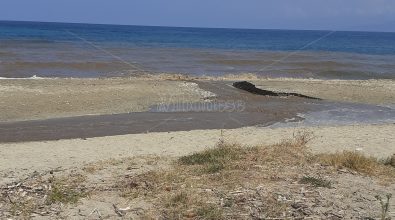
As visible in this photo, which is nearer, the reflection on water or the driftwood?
the driftwood

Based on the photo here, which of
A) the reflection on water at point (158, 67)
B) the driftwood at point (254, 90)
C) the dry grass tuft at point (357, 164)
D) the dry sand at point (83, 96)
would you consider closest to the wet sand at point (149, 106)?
the dry sand at point (83, 96)

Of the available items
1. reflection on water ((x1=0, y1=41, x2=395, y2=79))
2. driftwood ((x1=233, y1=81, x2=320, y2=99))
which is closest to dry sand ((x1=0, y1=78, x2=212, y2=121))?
driftwood ((x1=233, y1=81, x2=320, y2=99))

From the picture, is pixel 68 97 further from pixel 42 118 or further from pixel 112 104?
pixel 42 118

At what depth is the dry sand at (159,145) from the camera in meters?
9.30

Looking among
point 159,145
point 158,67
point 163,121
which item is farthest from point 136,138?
point 158,67

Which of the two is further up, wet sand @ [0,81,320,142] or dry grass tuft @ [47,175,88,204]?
dry grass tuft @ [47,175,88,204]

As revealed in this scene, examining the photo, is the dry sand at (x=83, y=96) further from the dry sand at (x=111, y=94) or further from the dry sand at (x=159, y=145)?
the dry sand at (x=159, y=145)

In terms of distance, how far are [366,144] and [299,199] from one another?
5.33m

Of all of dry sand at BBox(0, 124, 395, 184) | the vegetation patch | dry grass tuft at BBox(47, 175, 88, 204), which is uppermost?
the vegetation patch

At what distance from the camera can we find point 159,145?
10.9 m

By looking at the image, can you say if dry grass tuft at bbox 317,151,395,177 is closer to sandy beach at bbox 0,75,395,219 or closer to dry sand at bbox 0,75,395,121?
sandy beach at bbox 0,75,395,219

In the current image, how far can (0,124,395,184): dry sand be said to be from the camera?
9.30 metres

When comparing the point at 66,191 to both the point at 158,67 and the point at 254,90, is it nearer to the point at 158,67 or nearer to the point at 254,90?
the point at 254,90

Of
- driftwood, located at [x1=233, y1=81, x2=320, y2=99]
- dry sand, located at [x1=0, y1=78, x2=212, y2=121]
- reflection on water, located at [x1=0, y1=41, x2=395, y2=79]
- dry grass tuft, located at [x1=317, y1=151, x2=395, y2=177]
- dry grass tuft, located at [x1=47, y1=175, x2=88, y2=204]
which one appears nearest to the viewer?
dry grass tuft, located at [x1=47, y1=175, x2=88, y2=204]
